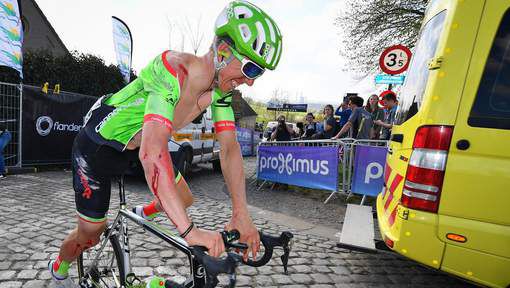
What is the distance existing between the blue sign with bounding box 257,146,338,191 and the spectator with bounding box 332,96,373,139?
85 cm

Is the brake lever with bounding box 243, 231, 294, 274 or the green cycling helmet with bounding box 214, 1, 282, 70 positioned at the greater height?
the green cycling helmet with bounding box 214, 1, 282, 70

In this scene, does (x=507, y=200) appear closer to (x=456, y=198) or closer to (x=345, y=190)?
(x=456, y=198)

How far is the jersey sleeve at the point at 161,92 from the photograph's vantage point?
152 centimetres

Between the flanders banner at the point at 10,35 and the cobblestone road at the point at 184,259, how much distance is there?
4.05m

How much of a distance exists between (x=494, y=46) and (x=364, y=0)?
50.5ft

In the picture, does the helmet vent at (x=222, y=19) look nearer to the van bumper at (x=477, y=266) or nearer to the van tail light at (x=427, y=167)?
the van tail light at (x=427, y=167)

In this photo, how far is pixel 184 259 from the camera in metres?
3.46

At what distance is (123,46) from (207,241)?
42.5ft

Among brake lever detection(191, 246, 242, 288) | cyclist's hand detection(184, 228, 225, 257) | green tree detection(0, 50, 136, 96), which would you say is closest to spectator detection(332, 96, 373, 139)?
cyclist's hand detection(184, 228, 225, 257)

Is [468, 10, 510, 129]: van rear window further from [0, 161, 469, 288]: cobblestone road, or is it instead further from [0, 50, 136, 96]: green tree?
[0, 50, 136, 96]: green tree

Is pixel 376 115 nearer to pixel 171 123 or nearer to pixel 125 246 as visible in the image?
pixel 125 246

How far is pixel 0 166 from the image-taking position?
694 cm

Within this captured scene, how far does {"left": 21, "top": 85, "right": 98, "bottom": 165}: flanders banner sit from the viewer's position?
786 centimetres

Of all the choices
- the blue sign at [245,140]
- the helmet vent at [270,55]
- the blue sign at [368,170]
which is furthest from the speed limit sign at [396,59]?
the blue sign at [245,140]
